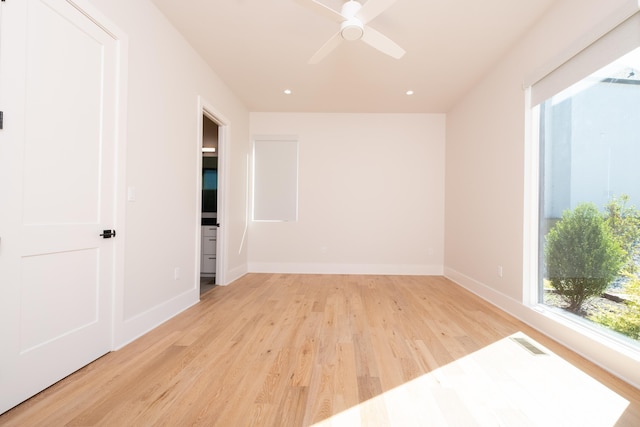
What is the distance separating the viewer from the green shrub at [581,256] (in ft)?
6.57

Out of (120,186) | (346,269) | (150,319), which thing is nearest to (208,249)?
(150,319)

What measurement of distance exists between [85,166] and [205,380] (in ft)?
4.90

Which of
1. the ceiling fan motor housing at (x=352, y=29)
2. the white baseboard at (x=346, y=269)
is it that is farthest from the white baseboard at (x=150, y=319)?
the ceiling fan motor housing at (x=352, y=29)

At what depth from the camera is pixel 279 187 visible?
5086mm

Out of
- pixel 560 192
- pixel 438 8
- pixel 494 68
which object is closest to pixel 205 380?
pixel 560 192

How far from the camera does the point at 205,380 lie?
64.9 inches

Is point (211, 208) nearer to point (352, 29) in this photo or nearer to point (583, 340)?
point (352, 29)

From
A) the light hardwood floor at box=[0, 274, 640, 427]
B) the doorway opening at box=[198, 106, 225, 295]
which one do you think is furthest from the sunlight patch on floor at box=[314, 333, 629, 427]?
the doorway opening at box=[198, 106, 225, 295]

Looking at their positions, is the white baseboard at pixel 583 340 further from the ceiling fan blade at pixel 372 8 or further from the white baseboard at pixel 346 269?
the ceiling fan blade at pixel 372 8

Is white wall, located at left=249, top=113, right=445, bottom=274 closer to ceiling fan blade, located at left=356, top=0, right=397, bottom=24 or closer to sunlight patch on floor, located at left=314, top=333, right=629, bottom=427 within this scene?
ceiling fan blade, located at left=356, top=0, right=397, bottom=24

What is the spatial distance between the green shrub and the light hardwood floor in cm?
47

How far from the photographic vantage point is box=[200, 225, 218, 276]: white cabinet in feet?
14.5

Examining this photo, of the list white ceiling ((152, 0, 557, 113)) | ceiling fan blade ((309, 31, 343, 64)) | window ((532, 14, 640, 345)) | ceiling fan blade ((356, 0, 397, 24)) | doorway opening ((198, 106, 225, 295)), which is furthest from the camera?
doorway opening ((198, 106, 225, 295))

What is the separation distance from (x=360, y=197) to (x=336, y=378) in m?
3.66
